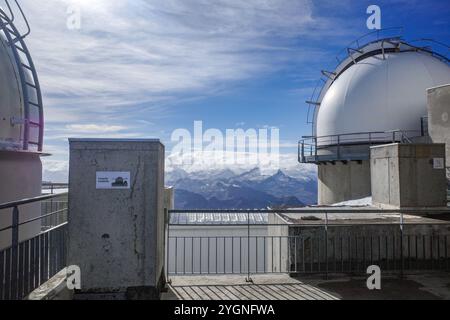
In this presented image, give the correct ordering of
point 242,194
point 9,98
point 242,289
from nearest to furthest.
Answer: point 242,289 → point 9,98 → point 242,194


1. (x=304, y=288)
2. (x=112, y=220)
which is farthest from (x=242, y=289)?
(x=112, y=220)

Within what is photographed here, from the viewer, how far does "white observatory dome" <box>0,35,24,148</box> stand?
7.66m

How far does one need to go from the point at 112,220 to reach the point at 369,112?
20932 millimetres

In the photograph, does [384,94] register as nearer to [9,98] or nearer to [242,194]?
[9,98]

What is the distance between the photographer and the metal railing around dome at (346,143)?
22078 mm

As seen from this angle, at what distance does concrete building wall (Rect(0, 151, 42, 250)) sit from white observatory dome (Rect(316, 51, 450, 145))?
63.8 feet

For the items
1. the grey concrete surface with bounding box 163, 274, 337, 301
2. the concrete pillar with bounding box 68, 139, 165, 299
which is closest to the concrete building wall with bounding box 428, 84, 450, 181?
the grey concrete surface with bounding box 163, 274, 337, 301

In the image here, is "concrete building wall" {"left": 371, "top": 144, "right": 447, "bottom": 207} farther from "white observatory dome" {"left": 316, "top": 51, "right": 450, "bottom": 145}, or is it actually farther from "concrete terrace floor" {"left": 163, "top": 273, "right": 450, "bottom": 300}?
"white observatory dome" {"left": 316, "top": 51, "right": 450, "bottom": 145}

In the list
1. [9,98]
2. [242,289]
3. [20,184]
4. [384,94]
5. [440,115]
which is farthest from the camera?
[384,94]

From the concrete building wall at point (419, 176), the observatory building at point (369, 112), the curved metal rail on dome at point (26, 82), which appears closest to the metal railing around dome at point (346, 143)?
the observatory building at point (369, 112)

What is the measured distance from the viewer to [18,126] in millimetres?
8180

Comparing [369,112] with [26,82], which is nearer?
[26,82]

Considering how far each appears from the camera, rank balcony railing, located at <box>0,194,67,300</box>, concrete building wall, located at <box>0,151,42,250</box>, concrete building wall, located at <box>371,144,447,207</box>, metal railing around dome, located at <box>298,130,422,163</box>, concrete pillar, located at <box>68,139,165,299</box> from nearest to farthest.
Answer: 1. balcony railing, located at <box>0,194,67,300</box>
2. concrete pillar, located at <box>68,139,165,299</box>
3. concrete building wall, located at <box>0,151,42,250</box>
4. concrete building wall, located at <box>371,144,447,207</box>
5. metal railing around dome, located at <box>298,130,422,163</box>

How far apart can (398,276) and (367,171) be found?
16.1 metres
